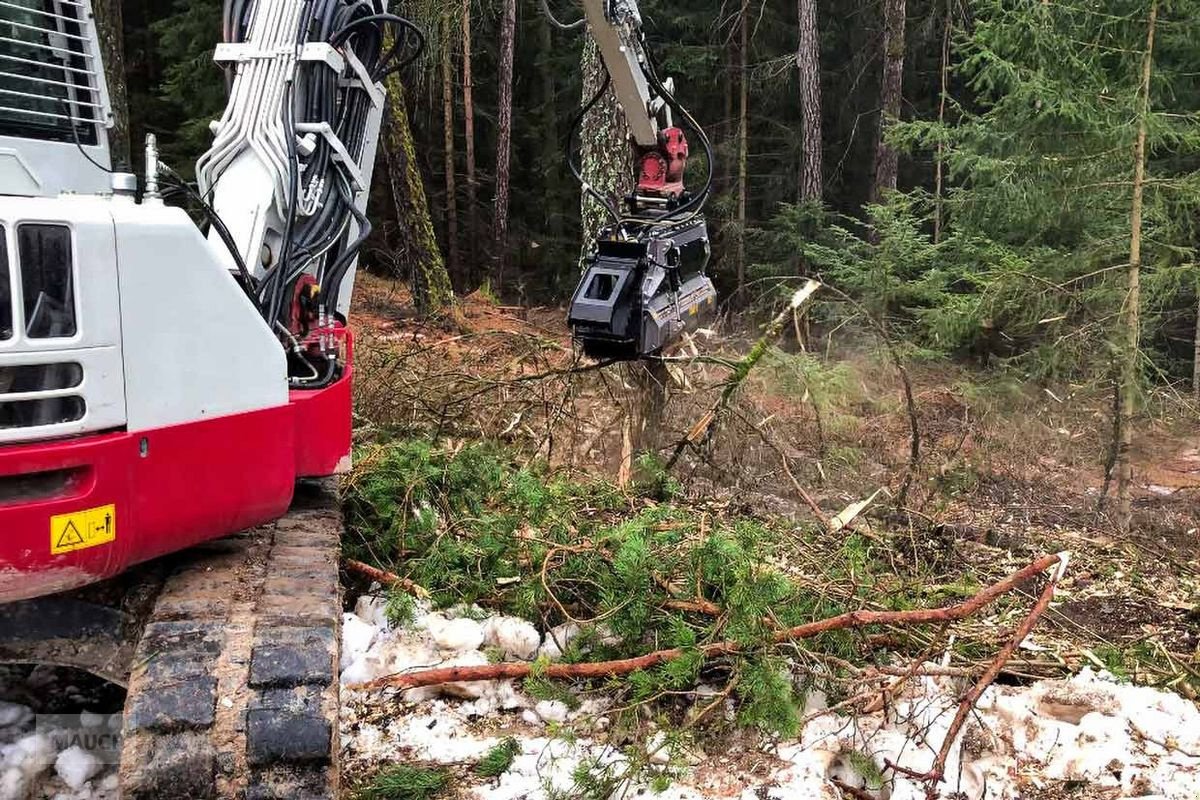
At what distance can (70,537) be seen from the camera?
3023mm

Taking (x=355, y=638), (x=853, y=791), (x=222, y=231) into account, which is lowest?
(x=853, y=791)

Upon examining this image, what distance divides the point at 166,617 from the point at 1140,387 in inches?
274

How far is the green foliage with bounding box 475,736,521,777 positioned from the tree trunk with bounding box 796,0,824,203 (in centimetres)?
1301

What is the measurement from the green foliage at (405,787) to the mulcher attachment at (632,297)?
2577 mm

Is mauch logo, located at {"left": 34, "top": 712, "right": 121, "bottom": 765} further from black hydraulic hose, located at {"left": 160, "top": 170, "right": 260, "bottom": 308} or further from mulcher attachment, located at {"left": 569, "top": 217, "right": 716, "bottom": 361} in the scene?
mulcher attachment, located at {"left": 569, "top": 217, "right": 716, "bottom": 361}

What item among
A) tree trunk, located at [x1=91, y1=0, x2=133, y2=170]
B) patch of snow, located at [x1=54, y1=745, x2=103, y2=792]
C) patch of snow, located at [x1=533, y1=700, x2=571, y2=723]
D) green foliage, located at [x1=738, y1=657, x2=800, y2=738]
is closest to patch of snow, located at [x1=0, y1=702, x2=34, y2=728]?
patch of snow, located at [x1=54, y1=745, x2=103, y2=792]

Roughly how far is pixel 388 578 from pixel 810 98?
43.6 ft

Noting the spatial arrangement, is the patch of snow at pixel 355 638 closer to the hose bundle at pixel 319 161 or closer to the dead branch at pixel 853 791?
the hose bundle at pixel 319 161

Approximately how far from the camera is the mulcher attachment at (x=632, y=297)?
17.9 ft

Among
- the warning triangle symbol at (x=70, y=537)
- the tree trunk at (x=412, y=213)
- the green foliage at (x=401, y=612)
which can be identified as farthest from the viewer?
the tree trunk at (x=412, y=213)

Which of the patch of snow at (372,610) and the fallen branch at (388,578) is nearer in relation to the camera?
the patch of snow at (372,610)

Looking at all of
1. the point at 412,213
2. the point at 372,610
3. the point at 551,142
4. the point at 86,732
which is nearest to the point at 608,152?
the point at 412,213

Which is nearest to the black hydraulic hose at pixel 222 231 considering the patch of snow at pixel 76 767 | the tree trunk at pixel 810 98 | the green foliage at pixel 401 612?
the green foliage at pixel 401 612

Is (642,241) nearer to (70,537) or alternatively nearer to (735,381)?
(735,381)
